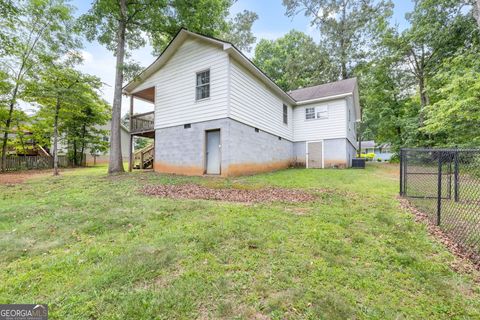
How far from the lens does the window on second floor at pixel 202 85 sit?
34.4 feet

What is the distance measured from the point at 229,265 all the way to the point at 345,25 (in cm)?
2753

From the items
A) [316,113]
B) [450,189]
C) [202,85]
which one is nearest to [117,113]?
[202,85]

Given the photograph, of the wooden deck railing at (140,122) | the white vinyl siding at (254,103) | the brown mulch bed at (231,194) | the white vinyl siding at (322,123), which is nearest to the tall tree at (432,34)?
the white vinyl siding at (322,123)

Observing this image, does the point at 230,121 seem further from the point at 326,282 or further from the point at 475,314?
the point at 475,314

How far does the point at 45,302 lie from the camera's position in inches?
80.6

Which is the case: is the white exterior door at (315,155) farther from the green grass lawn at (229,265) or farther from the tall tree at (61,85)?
the tall tree at (61,85)

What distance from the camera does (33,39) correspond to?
13695 millimetres

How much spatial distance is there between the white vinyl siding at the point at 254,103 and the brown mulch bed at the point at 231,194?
4181 millimetres

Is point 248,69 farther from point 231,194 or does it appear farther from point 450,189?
point 450,189

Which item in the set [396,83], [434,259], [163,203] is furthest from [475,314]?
[396,83]

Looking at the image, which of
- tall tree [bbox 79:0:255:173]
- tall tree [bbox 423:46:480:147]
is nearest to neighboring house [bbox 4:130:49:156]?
tall tree [bbox 79:0:255:173]

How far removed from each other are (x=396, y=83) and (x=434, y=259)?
24.5 m

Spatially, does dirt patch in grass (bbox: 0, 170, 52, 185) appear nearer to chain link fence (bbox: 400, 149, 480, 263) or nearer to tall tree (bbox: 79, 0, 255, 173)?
tall tree (bbox: 79, 0, 255, 173)

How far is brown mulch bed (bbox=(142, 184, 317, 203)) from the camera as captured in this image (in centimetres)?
588
